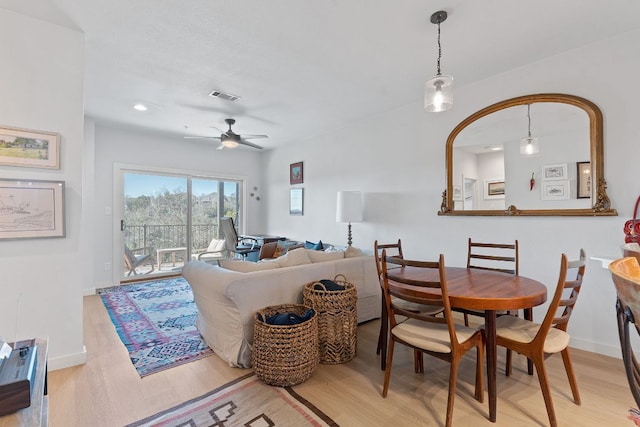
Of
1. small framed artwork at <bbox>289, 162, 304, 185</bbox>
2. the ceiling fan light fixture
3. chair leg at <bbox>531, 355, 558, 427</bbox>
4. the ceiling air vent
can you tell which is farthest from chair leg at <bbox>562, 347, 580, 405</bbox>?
small framed artwork at <bbox>289, 162, 304, 185</bbox>

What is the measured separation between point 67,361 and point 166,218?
3.60 meters

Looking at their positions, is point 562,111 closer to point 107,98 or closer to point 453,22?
point 453,22

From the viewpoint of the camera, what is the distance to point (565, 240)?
8.73 feet

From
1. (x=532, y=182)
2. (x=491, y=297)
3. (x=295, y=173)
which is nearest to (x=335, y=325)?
(x=491, y=297)

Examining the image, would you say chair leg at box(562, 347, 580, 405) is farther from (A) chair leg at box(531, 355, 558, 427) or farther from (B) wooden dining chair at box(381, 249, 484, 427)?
(B) wooden dining chair at box(381, 249, 484, 427)

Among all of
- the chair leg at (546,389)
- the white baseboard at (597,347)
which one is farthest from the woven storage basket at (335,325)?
the white baseboard at (597,347)

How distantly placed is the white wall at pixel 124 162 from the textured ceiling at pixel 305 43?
49.4 inches

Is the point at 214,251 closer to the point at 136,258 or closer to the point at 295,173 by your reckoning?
the point at 136,258

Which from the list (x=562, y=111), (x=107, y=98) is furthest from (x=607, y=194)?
(x=107, y=98)

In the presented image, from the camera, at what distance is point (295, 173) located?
Result: 229 inches

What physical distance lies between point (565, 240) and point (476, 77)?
5.96 feet

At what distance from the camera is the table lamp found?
163 inches

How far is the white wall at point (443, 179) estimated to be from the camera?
2.41 metres

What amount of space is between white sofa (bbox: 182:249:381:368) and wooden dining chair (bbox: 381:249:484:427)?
3.07ft
